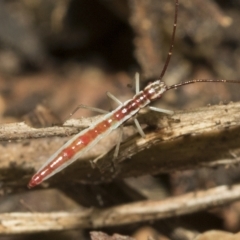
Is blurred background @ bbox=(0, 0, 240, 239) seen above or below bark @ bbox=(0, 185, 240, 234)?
above

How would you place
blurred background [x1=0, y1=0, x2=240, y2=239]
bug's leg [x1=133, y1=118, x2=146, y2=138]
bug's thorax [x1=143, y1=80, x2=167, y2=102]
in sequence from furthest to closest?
blurred background [x1=0, y1=0, x2=240, y2=239]
bug's thorax [x1=143, y1=80, x2=167, y2=102]
bug's leg [x1=133, y1=118, x2=146, y2=138]

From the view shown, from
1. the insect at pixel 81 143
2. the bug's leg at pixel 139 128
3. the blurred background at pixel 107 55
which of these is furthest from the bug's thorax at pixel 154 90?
the blurred background at pixel 107 55

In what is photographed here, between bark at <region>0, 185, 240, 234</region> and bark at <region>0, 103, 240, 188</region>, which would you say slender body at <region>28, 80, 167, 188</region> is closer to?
bark at <region>0, 103, 240, 188</region>

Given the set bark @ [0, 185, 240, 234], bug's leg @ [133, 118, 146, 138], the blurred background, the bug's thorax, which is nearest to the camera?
bug's leg @ [133, 118, 146, 138]

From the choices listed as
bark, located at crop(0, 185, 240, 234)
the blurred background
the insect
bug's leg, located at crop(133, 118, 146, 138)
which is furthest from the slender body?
the blurred background

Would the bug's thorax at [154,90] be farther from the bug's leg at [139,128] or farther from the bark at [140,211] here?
the bark at [140,211]

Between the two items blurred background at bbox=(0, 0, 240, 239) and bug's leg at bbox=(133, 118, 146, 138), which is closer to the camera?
bug's leg at bbox=(133, 118, 146, 138)

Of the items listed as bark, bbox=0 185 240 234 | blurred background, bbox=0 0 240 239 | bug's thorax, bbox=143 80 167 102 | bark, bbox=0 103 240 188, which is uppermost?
blurred background, bbox=0 0 240 239

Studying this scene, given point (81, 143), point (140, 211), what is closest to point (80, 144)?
point (81, 143)

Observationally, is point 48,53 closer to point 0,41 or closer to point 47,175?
point 0,41

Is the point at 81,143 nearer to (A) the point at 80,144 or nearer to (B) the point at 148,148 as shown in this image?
(A) the point at 80,144
